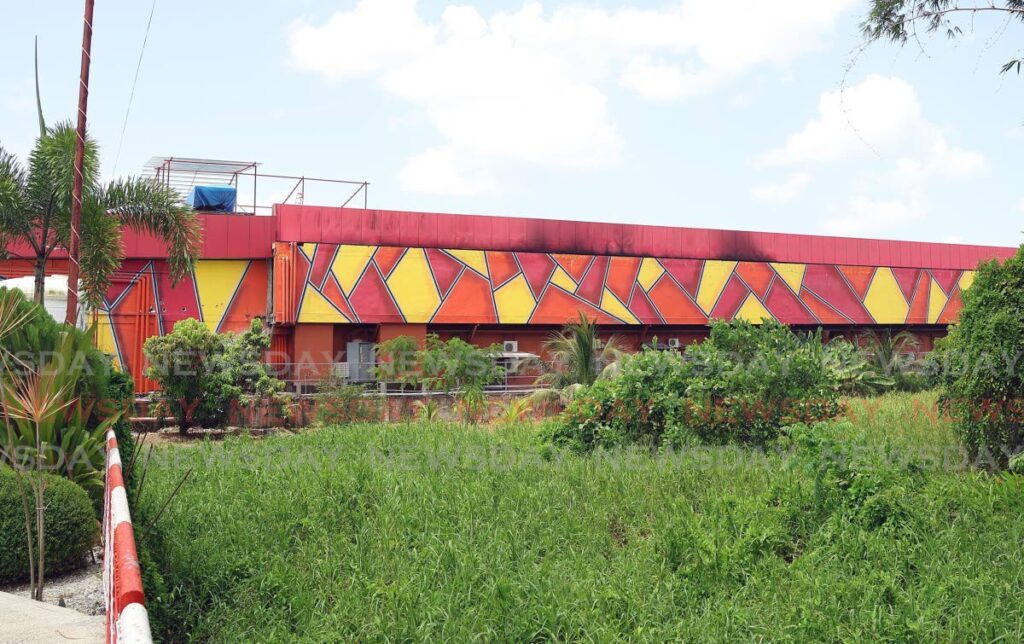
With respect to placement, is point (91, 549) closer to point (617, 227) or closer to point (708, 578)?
point (708, 578)

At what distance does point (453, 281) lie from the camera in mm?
25328

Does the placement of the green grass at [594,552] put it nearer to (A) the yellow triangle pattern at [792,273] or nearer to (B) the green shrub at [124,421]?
(B) the green shrub at [124,421]

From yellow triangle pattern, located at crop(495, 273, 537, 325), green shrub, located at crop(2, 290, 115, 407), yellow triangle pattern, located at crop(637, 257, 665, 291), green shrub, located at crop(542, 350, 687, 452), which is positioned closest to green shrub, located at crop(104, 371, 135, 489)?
green shrub, located at crop(2, 290, 115, 407)

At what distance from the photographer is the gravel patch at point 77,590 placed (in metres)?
6.06

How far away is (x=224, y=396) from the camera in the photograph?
1831 cm

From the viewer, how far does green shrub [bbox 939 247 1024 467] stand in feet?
23.9

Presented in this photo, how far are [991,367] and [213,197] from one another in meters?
22.4

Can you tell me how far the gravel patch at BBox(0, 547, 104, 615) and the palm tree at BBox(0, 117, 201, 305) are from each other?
10.6m

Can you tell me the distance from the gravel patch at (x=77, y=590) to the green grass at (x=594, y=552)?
0.53 meters

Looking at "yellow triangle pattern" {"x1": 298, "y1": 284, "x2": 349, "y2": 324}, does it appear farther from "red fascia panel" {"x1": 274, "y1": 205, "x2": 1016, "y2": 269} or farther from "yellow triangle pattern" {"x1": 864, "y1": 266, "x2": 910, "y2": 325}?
"yellow triangle pattern" {"x1": 864, "y1": 266, "x2": 910, "y2": 325}

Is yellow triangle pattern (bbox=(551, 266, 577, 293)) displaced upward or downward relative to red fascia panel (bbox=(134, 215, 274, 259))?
downward

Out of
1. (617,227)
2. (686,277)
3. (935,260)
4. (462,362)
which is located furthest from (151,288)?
(935,260)

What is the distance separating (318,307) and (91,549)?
16892mm

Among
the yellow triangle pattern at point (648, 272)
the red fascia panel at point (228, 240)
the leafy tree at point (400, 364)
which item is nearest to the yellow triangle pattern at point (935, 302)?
the yellow triangle pattern at point (648, 272)
